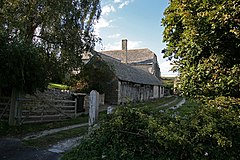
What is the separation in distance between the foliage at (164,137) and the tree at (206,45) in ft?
2.27

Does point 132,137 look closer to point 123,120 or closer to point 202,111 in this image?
point 123,120

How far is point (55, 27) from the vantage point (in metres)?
13.2

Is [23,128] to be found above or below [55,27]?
below

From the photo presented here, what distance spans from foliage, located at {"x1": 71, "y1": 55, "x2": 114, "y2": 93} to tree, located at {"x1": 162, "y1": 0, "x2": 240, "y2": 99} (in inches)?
484

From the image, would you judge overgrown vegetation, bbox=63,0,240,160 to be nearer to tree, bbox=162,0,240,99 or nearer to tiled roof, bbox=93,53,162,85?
tree, bbox=162,0,240,99

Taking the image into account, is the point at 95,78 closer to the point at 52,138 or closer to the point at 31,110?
the point at 31,110

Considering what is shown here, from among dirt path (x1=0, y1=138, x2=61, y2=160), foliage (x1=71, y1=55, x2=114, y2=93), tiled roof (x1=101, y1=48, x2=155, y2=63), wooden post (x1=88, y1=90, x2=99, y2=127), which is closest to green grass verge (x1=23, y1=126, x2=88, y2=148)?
dirt path (x1=0, y1=138, x2=61, y2=160)

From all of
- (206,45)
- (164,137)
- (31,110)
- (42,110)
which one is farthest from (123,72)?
(164,137)

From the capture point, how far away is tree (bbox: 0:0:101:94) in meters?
11.3

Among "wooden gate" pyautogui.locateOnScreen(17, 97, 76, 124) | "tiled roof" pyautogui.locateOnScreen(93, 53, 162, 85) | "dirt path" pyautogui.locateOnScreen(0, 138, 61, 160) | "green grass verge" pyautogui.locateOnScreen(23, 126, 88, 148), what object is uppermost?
"tiled roof" pyautogui.locateOnScreen(93, 53, 162, 85)

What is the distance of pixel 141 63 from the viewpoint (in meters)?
47.3

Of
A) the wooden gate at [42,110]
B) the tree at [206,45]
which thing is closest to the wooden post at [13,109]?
the wooden gate at [42,110]

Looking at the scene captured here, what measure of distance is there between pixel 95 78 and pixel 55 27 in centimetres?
939

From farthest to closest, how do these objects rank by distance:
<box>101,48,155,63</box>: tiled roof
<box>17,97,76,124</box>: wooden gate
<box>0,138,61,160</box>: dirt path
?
<box>101,48,155,63</box>: tiled roof → <box>17,97,76,124</box>: wooden gate → <box>0,138,61,160</box>: dirt path
